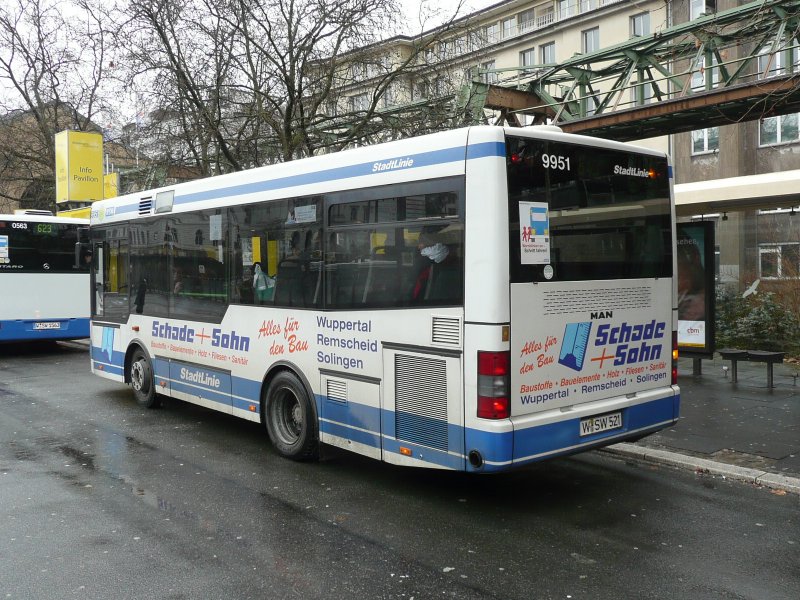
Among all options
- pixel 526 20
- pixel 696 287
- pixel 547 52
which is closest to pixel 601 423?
pixel 696 287

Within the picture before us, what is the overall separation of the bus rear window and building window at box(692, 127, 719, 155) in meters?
26.1

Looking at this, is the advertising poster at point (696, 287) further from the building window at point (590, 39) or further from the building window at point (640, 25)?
the building window at point (590, 39)

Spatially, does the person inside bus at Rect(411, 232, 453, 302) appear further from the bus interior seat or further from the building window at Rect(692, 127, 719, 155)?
the building window at Rect(692, 127, 719, 155)

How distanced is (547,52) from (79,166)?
1004 inches

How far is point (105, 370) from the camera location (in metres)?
11.0

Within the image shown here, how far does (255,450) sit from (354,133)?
33.4 ft

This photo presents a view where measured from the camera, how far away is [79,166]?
2497 centimetres

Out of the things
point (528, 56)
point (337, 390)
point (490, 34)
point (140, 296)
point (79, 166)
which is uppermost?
point (528, 56)

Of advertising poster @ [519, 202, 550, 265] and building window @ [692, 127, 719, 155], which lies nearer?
advertising poster @ [519, 202, 550, 265]

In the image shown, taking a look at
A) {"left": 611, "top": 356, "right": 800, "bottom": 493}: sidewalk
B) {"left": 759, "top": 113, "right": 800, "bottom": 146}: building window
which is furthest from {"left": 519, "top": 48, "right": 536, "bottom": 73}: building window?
{"left": 611, "top": 356, "right": 800, "bottom": 493}: sidewalk

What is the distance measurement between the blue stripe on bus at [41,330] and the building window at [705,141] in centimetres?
2470

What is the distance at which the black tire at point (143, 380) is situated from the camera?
32.4 ft

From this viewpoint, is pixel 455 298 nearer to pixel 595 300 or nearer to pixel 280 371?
pixel 595 300

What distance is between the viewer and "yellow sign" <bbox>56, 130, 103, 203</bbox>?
24.8 metres
